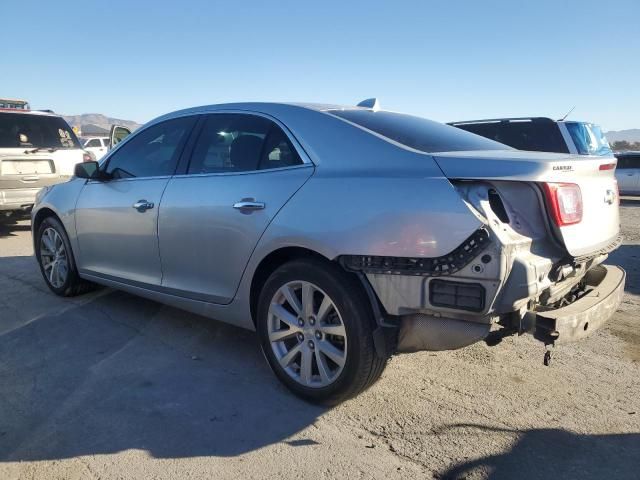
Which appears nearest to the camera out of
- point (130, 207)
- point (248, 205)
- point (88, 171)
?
point (248, 205)

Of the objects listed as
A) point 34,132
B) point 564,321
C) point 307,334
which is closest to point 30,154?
point 34,132

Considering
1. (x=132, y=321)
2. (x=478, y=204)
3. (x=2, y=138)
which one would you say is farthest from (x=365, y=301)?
(x=2, y=138)

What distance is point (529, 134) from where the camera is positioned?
9914mm

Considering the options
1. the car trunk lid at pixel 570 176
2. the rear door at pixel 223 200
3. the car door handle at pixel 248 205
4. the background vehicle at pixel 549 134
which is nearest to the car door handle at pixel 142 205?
the rear door at pixel 223 200

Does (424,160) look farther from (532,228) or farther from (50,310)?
(50,310)

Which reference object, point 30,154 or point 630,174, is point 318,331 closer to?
point 30,154

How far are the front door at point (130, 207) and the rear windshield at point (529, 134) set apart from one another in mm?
6962

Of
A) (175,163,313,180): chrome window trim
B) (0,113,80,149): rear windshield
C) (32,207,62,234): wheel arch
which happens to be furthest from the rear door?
(0,113,80,149): rear windshield

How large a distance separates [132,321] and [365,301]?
→ 2.50 meters

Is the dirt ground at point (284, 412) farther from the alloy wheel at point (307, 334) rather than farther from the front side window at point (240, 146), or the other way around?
the front side window at point (240, 146)

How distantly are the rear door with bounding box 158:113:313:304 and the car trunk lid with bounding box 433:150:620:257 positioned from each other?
908 millimetres

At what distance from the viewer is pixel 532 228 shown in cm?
255

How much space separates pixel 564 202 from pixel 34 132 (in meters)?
8.45

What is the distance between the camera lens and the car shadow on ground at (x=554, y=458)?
2385mm
